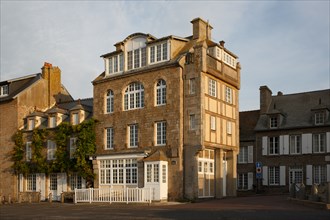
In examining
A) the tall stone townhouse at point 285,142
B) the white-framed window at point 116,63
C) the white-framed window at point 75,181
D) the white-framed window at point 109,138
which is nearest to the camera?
the white-framed window at point 109,138

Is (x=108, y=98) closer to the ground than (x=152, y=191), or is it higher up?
higher up

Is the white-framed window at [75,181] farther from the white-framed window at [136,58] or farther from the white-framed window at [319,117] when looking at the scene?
the white-framed window at [319,117]

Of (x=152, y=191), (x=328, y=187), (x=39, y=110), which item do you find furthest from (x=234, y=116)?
(x=39, y=110)

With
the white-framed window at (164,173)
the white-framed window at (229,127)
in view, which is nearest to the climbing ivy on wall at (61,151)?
the white-framed window at (164,173)

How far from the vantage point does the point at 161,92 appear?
29328 mm

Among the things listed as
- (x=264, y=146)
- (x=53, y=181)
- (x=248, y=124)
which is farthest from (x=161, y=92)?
(x=248, y=124)

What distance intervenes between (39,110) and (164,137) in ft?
46.1

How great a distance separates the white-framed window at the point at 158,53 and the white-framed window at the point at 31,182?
540 inches

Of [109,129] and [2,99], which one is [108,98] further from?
[2,99]

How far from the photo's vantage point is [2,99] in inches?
1499

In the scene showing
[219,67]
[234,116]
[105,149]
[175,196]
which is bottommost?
[175,196]

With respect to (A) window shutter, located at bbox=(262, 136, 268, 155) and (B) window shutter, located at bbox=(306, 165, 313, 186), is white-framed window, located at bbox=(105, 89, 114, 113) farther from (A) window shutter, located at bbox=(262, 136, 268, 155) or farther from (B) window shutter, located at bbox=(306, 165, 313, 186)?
(B) window shutter, located at bbox=(306, 165, 313, 186)

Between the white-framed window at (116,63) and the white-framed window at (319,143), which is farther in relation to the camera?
the white-framed window at (319,143)

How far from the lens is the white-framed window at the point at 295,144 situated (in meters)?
39.9
